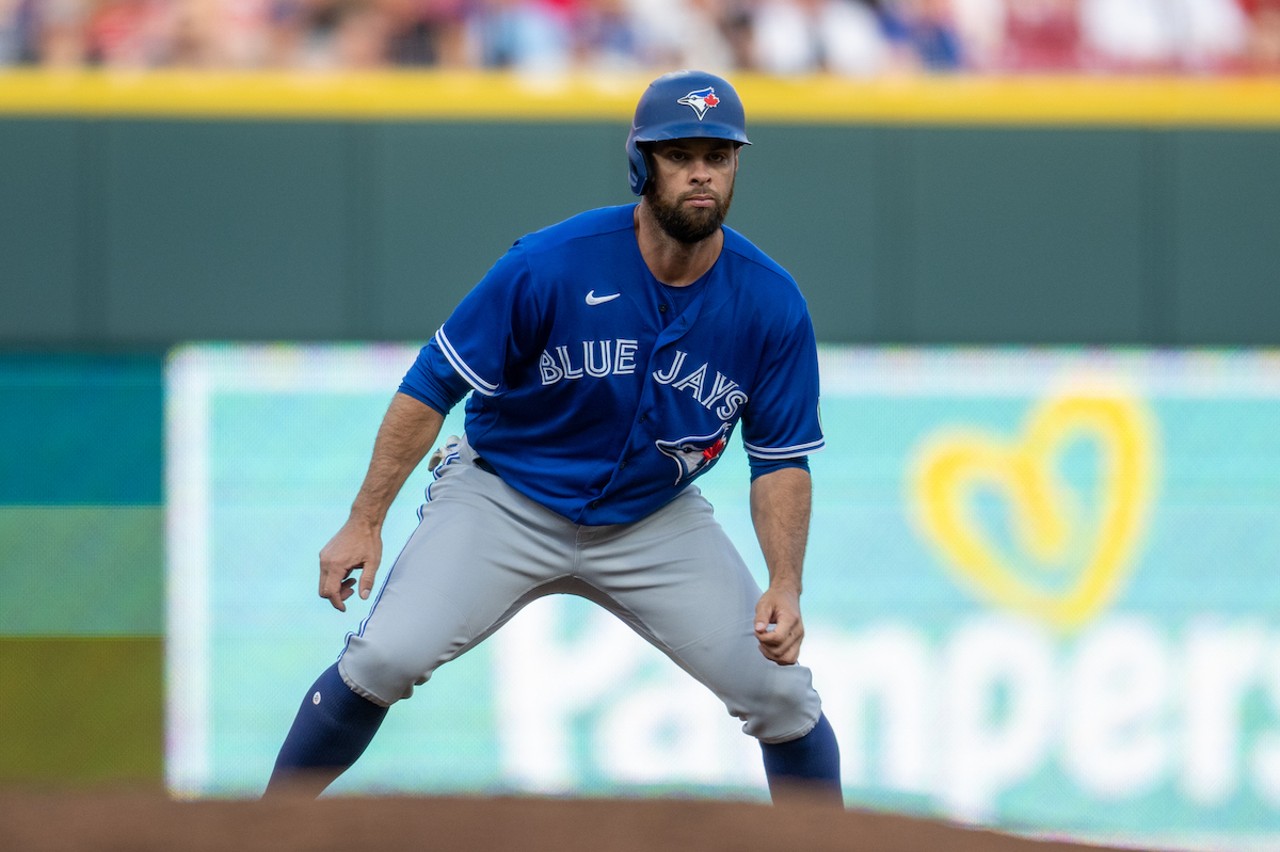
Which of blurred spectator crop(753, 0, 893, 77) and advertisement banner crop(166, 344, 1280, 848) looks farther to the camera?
blurred spectator crop(753, 0, 893, 77)

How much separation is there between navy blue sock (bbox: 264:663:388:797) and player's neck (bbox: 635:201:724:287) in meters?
1.14

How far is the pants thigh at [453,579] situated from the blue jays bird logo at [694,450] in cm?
30

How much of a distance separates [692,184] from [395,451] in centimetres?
87

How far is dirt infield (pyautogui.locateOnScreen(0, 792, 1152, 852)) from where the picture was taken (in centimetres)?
231

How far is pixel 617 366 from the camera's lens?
3.59 meters

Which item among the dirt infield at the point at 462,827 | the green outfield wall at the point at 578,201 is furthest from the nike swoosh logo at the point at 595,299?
the green outfield wall at the point at 578,201

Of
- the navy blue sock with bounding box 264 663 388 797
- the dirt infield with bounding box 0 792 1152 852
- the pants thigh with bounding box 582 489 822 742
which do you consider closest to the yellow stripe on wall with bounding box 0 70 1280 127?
the pants thigh with bounding box 582 489 822 742

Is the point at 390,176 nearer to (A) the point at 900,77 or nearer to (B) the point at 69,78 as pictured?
(B) the point at 69,78

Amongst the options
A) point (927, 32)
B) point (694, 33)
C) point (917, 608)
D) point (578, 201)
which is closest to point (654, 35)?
point (694, 33)

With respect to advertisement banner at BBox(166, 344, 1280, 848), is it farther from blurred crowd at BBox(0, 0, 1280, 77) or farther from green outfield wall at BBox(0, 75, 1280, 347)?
blurred crowd at BBox(0, 0, 1280, 77)

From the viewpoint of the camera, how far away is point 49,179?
7.13 m

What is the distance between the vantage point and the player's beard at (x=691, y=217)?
136 inches

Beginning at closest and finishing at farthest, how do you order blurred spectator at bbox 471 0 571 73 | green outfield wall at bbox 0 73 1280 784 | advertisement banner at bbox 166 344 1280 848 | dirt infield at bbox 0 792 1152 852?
dirt infield at bbox 0 792 1152 852 < advertisement banner at bbox 166 344 1280 848 < green outfield wall at bbox 0 73 1280 784 < blurred spectator at bbox 471 0 571 73

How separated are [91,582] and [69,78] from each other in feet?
8.24
